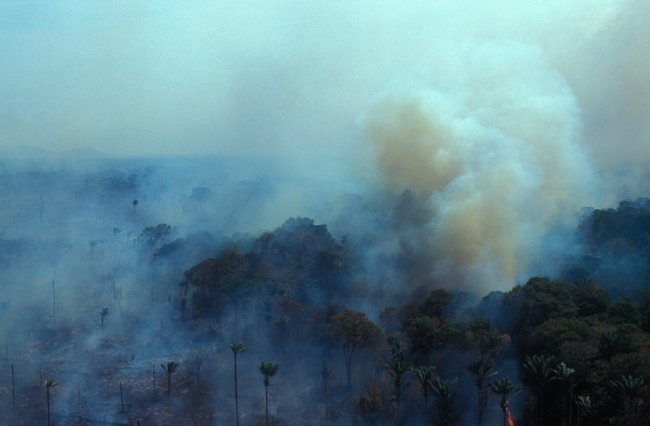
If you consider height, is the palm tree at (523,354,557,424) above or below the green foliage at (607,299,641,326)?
below

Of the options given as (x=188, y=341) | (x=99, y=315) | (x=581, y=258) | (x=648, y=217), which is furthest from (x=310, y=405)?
(x=648, y=217)

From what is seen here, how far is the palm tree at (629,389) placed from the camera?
2170 centimetres

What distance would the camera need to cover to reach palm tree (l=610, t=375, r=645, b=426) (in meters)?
21.7

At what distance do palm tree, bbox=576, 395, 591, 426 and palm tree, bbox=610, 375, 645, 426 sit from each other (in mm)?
1310

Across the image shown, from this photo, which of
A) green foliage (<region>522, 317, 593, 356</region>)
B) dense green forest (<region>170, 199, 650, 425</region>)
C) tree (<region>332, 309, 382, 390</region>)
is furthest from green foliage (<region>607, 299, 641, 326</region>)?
tree (<region>332, 309, 382, 390</region>)

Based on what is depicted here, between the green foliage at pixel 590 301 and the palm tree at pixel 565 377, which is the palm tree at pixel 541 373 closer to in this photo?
the palm tree at pixel 565 377

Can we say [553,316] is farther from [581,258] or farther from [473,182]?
[473,182]

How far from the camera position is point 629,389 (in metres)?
21.7

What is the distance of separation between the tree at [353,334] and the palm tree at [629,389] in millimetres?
11902

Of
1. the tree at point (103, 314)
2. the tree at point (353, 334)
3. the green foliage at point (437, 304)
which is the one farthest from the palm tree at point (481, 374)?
the tree at point (103, 314)

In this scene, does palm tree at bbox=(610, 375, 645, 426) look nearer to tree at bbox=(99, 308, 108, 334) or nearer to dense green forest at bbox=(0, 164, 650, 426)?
dense green forest at bbox=(0, 164, 650, 426)

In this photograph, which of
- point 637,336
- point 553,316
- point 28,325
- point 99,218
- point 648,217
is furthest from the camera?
point 99,218

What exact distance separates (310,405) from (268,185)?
68.7 meters

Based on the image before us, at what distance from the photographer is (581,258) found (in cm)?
4541
